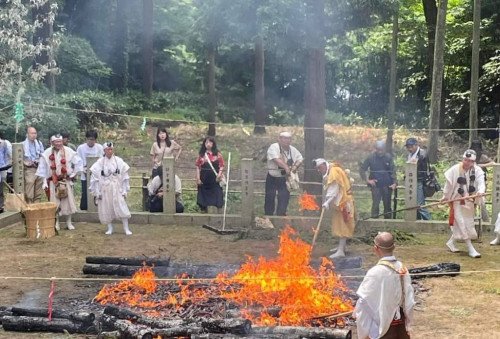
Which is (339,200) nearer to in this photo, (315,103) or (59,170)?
(315,103)

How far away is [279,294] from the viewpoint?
27.2 ft

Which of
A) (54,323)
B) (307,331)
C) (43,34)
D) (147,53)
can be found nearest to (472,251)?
(307,331)

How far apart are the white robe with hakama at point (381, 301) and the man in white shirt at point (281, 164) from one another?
293 inches

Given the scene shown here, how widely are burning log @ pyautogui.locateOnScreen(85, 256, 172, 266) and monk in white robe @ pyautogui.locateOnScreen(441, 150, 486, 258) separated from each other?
5041 millimetres

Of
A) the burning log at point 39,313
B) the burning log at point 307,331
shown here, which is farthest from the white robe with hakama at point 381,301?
the burning log at point 39,313

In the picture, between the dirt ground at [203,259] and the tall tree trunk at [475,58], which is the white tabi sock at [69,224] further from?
the tall tree trunk at [475,58]

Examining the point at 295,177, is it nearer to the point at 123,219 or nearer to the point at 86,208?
the point at 123,219

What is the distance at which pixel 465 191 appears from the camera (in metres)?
11.4

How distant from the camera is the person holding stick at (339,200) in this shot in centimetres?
1089

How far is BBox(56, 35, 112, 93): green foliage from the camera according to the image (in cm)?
2808

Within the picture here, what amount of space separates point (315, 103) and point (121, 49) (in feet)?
73.8

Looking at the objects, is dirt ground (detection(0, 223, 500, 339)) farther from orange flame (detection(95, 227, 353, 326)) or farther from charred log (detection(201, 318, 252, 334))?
charred log (detection(201, 318, 252, 334))

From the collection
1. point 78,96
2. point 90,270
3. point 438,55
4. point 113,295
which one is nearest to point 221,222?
point 90,270

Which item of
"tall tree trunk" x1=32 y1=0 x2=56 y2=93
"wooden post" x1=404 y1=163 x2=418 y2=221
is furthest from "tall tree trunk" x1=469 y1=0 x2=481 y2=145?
"tall tree trunk" x1=32 y1=0 x2=56 y2=93
